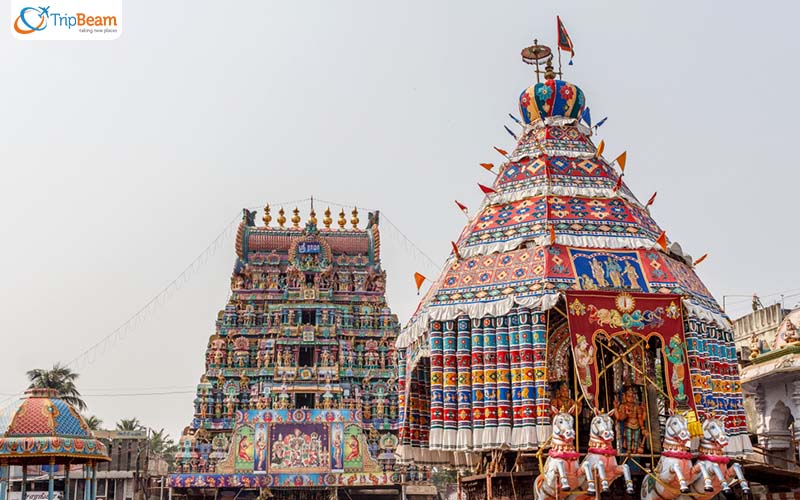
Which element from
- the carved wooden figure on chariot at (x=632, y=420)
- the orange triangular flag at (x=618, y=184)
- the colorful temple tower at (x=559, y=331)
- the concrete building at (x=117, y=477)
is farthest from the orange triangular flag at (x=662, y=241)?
the concrete building at (x=117, y=477)

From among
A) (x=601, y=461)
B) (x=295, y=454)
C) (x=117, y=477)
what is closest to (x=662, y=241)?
(x=601, y=461)

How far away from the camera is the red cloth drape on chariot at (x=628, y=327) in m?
14.7

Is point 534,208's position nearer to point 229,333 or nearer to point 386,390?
point 386,390

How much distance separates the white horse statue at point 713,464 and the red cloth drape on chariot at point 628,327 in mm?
720

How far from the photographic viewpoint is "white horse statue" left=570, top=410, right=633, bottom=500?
44.9 feet

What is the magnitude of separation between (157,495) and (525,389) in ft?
117

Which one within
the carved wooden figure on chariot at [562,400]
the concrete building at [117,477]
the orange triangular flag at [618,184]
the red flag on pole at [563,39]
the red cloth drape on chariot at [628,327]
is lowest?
the concrete building at [117,477]

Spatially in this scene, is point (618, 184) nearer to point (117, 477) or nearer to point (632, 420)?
point (632, 420)

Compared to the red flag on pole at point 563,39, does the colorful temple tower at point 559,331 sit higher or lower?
lower

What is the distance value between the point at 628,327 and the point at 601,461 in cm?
245

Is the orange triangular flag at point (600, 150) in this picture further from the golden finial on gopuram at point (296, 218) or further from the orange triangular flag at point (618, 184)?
the golden finial on gopuram at point (296, 218)

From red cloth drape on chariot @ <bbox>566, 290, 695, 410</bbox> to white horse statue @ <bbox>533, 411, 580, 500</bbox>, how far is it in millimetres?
913

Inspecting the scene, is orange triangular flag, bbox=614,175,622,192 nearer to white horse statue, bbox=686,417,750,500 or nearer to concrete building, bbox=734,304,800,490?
white horse statue, bbox=686,417,750,500

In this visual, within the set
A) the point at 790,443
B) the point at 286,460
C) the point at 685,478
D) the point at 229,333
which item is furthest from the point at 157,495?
the point at 685,478
